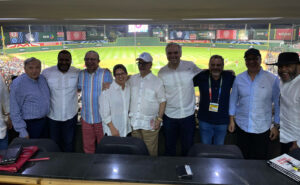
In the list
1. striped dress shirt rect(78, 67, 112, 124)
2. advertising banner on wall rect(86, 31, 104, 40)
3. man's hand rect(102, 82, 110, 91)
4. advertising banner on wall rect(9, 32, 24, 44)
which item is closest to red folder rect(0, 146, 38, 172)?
man's hand rect(102, 82, 110, 91)

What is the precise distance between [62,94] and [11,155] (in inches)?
49.6

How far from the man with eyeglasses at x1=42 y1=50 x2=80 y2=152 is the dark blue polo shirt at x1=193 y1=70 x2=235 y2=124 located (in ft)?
4.82

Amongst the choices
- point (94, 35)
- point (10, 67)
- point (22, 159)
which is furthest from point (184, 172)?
point (10, 67)

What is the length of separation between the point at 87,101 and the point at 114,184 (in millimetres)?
1498

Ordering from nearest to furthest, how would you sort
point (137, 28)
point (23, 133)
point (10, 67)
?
Answer: point (23, 133) → point (137, 28) → point (10, 67)

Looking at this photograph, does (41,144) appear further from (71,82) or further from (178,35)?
(178,35)

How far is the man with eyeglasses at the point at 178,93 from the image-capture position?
232 centimetres

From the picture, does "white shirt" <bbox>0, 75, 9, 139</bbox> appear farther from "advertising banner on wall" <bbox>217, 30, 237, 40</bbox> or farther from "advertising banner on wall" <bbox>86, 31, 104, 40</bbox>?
"advertising banner on wall" <bbox>217, 30, 237, 40</bbox>

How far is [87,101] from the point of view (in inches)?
97.3

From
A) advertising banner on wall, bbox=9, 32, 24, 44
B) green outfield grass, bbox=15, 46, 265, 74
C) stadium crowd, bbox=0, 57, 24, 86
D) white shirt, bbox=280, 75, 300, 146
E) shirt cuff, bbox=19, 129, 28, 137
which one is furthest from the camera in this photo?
green outfield grass, bbox=15, 46, 265, 74

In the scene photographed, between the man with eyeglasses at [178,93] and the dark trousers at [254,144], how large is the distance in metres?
0.55

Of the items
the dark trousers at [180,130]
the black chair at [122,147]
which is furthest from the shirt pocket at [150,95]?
the black chair at [122,147]

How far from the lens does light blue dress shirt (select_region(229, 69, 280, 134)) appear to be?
2.12 metres

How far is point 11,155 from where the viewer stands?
4.19 ft
